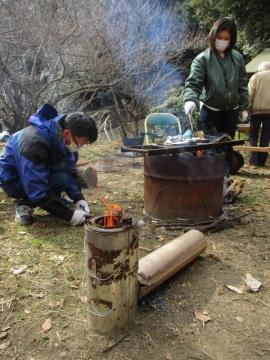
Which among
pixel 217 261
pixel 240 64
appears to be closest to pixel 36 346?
pixel 217 261

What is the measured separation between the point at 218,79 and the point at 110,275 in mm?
3475

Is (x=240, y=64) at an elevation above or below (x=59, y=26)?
below

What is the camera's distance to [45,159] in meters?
3.83

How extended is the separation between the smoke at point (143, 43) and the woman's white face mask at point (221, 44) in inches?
174

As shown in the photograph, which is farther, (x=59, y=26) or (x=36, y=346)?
(x=59, y=26)

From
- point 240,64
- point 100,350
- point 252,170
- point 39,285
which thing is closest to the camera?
point 100,350

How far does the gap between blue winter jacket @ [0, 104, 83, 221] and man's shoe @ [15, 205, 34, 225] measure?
31 centimetres

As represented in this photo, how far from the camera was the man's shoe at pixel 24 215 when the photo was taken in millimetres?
4102

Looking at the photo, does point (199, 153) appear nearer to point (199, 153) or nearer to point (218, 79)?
point (199, 153)

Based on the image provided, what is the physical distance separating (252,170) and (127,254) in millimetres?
5234

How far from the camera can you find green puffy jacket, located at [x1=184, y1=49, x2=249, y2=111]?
4.86m

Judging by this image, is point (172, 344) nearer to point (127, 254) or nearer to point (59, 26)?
point (127, 254)

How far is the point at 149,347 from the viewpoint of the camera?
7.48 ft

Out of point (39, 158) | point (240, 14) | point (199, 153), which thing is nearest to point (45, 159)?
point (39, 158)
